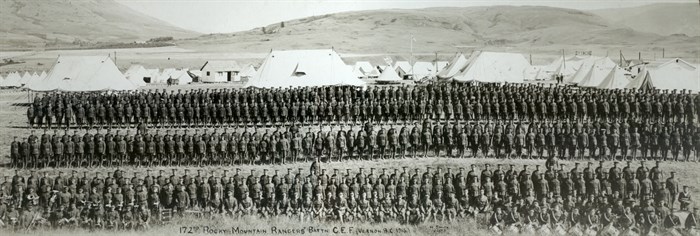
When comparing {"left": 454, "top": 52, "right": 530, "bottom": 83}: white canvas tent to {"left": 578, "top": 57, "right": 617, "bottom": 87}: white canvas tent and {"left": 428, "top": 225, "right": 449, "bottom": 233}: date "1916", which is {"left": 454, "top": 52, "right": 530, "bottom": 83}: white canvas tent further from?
Answer: {"left": 428, "top": 225, "right": 449, "bottom": 233}: date "1916"

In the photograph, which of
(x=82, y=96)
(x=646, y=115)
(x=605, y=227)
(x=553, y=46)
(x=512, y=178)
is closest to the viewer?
(x=605, y=227)

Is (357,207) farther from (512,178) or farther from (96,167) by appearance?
(96,167)

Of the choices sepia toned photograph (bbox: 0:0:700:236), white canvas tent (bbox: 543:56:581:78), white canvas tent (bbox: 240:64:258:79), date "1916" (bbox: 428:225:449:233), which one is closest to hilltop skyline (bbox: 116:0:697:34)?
sepia toned photograph (bbox: 0:0:700:236)

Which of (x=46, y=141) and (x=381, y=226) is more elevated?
(x=46, y=141)

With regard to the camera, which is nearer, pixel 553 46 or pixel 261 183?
pixel 261 183

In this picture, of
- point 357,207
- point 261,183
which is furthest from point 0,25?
point 357,207
